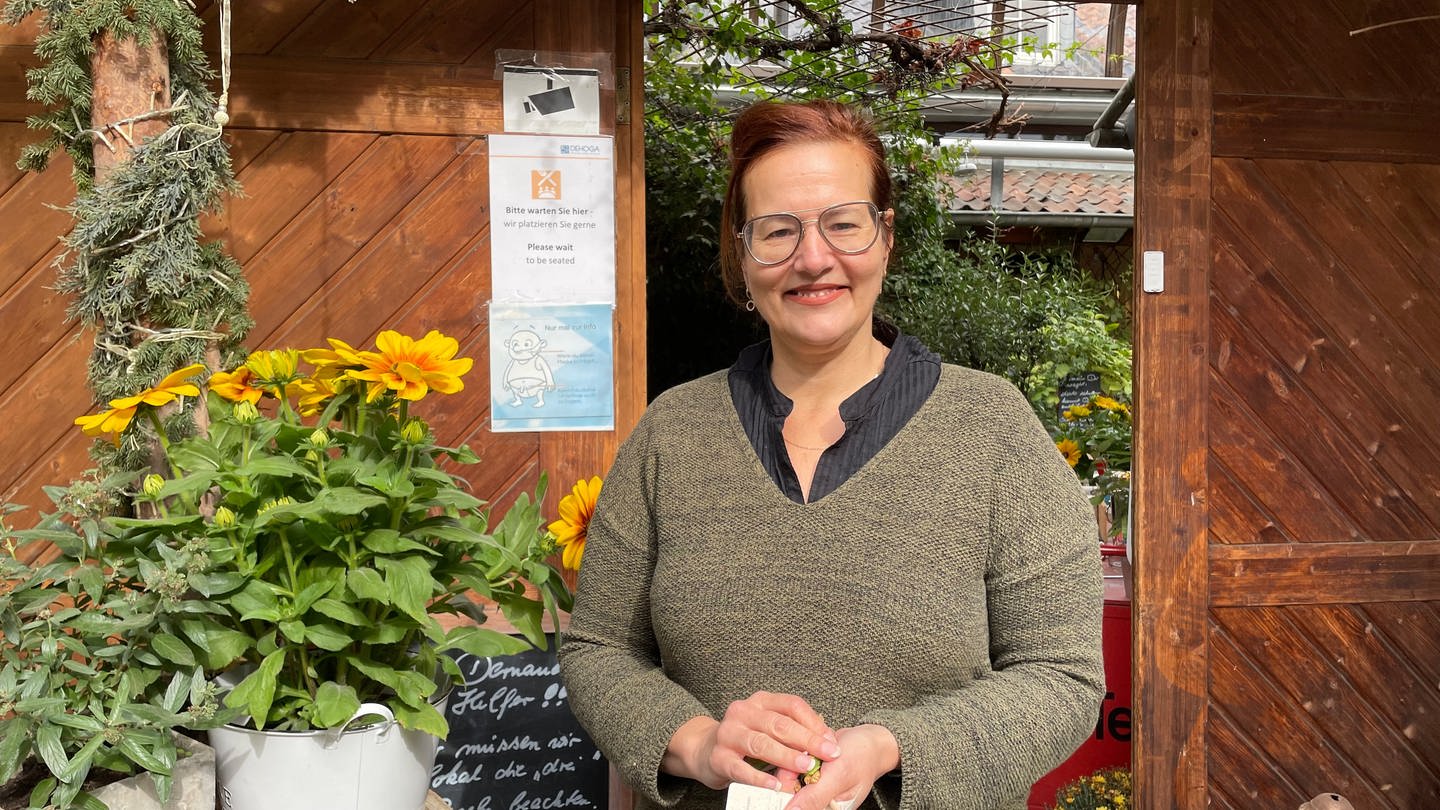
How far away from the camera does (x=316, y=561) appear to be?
4.79 feet

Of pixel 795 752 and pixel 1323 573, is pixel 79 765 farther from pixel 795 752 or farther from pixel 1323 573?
pixel 1323 573

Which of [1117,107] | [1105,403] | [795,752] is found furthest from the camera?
[1117,107]

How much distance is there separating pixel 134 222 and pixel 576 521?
80cm

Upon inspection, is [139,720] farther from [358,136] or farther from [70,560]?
[358,136]

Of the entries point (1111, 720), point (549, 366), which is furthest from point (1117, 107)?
point (549, 366)

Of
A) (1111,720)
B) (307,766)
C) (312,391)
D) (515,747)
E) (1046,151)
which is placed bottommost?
(1111,720)

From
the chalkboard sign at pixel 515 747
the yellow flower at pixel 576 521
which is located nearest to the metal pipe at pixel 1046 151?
the chalkboard sign at pixel 515 747

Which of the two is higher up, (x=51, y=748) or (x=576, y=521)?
(x=576, y=521)

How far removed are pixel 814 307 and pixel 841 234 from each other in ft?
0.34

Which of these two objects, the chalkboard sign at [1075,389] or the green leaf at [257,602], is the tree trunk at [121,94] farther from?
the chalkboard sign at [1075,389]

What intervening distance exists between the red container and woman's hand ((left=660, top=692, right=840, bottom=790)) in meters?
2.08

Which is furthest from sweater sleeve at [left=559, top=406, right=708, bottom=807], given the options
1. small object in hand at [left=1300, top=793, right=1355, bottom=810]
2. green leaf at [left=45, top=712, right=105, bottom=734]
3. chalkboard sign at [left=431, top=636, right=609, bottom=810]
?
small object in hand at [left=1300, top=793, right=1355, bottom=810]

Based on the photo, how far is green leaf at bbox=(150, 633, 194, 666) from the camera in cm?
133

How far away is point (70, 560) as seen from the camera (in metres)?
1.43
